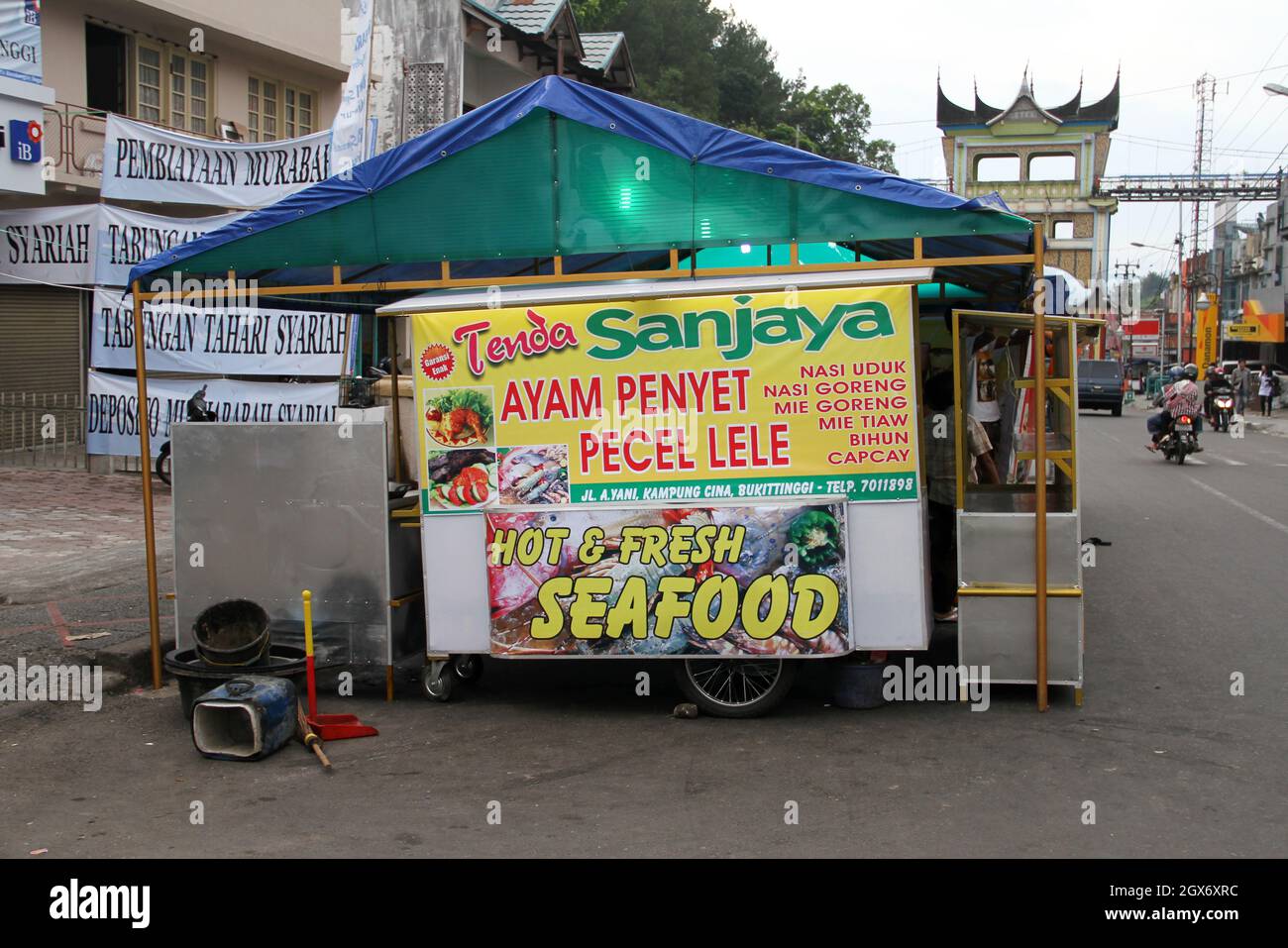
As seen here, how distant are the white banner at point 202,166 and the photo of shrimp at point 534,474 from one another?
10.8 metres

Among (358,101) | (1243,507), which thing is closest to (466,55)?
(358,101)

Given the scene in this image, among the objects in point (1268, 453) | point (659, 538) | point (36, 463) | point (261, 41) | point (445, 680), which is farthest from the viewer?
point (1268, 453)

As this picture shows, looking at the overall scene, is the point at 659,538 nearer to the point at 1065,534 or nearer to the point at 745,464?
the point at 745,464

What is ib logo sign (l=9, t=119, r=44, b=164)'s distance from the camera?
1703 cm

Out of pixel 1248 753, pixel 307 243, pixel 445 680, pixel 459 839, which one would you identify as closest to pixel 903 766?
pixel 1248 753

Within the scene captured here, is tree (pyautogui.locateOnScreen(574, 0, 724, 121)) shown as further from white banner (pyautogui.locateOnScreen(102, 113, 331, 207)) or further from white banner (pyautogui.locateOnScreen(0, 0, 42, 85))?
white banner (pyautogui.locateOnScreen(0, 0, 42, 85))

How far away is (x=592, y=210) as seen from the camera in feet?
24.9

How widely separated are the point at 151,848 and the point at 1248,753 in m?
5.34

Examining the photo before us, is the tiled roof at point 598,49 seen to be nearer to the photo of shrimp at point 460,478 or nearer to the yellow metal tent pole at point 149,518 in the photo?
the yellow metal tent pole at point 149,518

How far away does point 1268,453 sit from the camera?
2650 cm

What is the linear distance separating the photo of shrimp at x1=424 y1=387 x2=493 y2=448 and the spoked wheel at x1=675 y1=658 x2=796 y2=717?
1.84 metres

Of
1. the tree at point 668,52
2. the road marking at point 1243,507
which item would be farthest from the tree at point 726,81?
the road marking at point 1243,507

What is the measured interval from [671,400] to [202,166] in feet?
41.1

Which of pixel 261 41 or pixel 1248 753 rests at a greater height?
pixel 261 41
